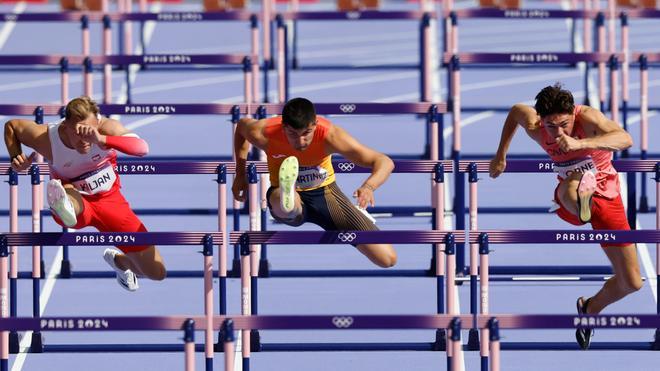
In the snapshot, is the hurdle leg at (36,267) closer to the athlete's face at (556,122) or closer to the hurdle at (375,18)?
the athlete's face at (556,122)

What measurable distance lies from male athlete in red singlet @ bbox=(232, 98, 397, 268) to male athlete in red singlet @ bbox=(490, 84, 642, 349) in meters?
0.86

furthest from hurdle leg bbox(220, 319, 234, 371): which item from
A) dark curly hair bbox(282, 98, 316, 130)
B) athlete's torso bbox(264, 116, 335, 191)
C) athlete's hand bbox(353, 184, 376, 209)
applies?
athlete's torso bbox(264, 116, 335, 191)

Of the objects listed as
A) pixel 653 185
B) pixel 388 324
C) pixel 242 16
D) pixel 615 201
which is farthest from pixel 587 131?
pixel 242 16

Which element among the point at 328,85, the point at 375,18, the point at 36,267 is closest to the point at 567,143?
the point at 36,267

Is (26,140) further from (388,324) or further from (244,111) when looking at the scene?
(388,324)

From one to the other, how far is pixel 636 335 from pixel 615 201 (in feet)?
4.20

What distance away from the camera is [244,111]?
11.6 meters

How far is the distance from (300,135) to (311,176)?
2.21ft

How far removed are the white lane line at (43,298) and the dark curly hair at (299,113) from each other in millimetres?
2395

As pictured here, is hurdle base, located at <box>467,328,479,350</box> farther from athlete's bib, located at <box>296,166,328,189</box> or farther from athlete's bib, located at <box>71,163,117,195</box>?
athlete's bib, located at <box>71,163,117,195</box>

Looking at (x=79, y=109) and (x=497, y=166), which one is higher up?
(x=79, y=109)

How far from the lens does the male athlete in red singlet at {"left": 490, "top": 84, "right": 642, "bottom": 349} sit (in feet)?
30.2

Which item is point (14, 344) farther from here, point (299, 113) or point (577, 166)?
point (577, 166)

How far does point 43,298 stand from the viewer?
11.3 metres
